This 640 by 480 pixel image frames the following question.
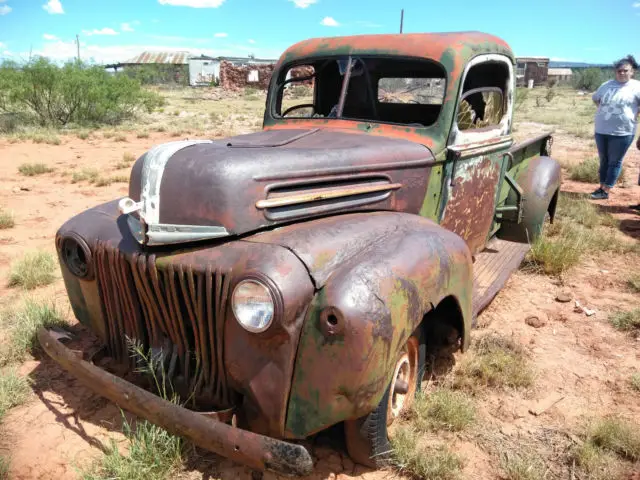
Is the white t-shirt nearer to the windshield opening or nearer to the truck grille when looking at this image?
the windshield opening

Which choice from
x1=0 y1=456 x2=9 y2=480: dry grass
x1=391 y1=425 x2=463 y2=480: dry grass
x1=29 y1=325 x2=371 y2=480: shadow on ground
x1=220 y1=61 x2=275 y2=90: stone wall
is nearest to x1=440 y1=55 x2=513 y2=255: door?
x1=391 y1=425 x2=463 y2=480: dry grass

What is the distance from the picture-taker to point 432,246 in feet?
7.22

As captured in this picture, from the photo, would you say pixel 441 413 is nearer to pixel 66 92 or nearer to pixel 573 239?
pixel 573 239

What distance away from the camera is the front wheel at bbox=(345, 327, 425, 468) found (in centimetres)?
205

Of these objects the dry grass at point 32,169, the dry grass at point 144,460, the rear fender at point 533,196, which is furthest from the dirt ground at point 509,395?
the dry grass at point 32,169

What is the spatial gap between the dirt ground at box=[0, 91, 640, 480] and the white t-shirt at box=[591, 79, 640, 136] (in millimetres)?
1608

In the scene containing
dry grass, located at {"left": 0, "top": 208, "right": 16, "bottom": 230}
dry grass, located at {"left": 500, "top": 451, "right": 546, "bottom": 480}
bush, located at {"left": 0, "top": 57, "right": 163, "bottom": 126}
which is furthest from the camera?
bush, located at {"left": 0, "top": 57, "right": 163, "bottom": 126}

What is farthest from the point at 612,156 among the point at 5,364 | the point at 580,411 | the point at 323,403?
the point at 5,364

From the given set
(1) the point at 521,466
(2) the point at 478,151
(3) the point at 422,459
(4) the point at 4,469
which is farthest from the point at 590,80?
(4) the point at 4,469

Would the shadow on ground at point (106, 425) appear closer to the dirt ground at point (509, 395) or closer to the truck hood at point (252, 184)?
the dirt ground at point (509, 395)

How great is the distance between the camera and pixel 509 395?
2.76m

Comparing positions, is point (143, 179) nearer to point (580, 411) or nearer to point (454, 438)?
point (454, 438)

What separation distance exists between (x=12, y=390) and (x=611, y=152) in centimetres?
692


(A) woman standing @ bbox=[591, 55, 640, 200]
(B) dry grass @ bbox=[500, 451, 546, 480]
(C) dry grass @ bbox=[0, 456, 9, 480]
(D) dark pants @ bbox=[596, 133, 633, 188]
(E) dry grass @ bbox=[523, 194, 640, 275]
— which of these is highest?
(A) woman standing @ bbox=[591, 55, 640, 200]
